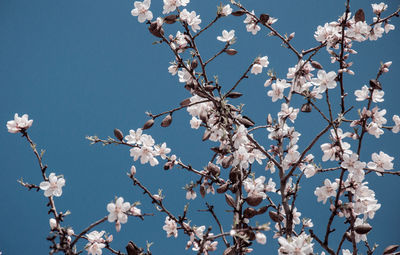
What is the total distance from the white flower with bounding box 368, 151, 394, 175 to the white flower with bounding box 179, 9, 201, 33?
1972 mm

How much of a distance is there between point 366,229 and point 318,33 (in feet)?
6.60

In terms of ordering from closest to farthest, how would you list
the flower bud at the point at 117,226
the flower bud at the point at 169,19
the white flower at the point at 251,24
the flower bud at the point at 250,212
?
the flower bud at the point at 250,212 < the flower bud at the point at 117,226 < the flower bud at the point at 169,19 < the white flower at the point at 251,24

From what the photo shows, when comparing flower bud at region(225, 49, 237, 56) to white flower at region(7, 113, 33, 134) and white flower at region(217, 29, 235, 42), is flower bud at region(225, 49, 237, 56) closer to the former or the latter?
white flower at region(217, 29, 235, 42)

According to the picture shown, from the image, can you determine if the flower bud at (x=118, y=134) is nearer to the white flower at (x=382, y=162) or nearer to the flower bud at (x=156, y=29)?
the flower bud at (x=156, y=29)

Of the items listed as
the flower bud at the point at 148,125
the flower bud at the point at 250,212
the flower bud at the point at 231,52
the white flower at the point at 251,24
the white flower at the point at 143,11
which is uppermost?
the white flower at the point at 251,24

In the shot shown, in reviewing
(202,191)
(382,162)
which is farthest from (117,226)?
(382,162)

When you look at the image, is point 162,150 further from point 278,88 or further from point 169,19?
point 278,88

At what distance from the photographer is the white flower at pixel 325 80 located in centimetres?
253

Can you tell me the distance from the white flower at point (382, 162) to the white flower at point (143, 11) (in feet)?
7.44

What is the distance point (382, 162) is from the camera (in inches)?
98.7

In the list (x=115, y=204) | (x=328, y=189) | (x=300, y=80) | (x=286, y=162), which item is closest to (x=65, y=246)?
(x=115, y=204)

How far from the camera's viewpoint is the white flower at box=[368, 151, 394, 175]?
2.45m

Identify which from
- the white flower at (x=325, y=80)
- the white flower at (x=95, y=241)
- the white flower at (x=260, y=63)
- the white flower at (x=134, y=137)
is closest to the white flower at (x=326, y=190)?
the white flower at (x=325, y=80)

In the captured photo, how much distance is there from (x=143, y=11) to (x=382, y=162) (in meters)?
2.45
